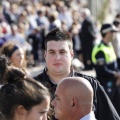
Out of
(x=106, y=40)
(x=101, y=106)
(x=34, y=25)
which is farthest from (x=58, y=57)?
(x=34, y=25)

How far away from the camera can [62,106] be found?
4.12m

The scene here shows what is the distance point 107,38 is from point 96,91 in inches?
179

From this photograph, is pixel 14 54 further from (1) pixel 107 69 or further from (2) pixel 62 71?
(1) pixel 107 69

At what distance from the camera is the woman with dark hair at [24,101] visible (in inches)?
148

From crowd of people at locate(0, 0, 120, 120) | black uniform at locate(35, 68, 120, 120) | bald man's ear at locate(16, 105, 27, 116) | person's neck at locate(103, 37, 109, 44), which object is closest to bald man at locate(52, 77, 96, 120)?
crowd of people at locate(0, 0, 120, 120)

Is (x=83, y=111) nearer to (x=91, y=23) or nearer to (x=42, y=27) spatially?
(x=91, y=23)

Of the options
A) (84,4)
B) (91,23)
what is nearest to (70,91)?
(91,23)

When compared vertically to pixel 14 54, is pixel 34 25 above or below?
above

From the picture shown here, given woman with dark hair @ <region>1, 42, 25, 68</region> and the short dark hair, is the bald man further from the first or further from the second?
woman with dark hair @ <region>1, 42, 25, 68</region>

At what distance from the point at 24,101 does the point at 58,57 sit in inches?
79.8

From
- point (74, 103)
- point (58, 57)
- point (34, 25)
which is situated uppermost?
point (34, 25)

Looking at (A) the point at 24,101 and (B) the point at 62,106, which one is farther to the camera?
(B) the point at 62,106

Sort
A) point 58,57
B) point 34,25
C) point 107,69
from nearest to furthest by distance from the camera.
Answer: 1. point 58,57
2. point 107,69
3. point 34,25

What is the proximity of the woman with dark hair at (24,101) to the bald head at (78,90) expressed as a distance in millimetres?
234
